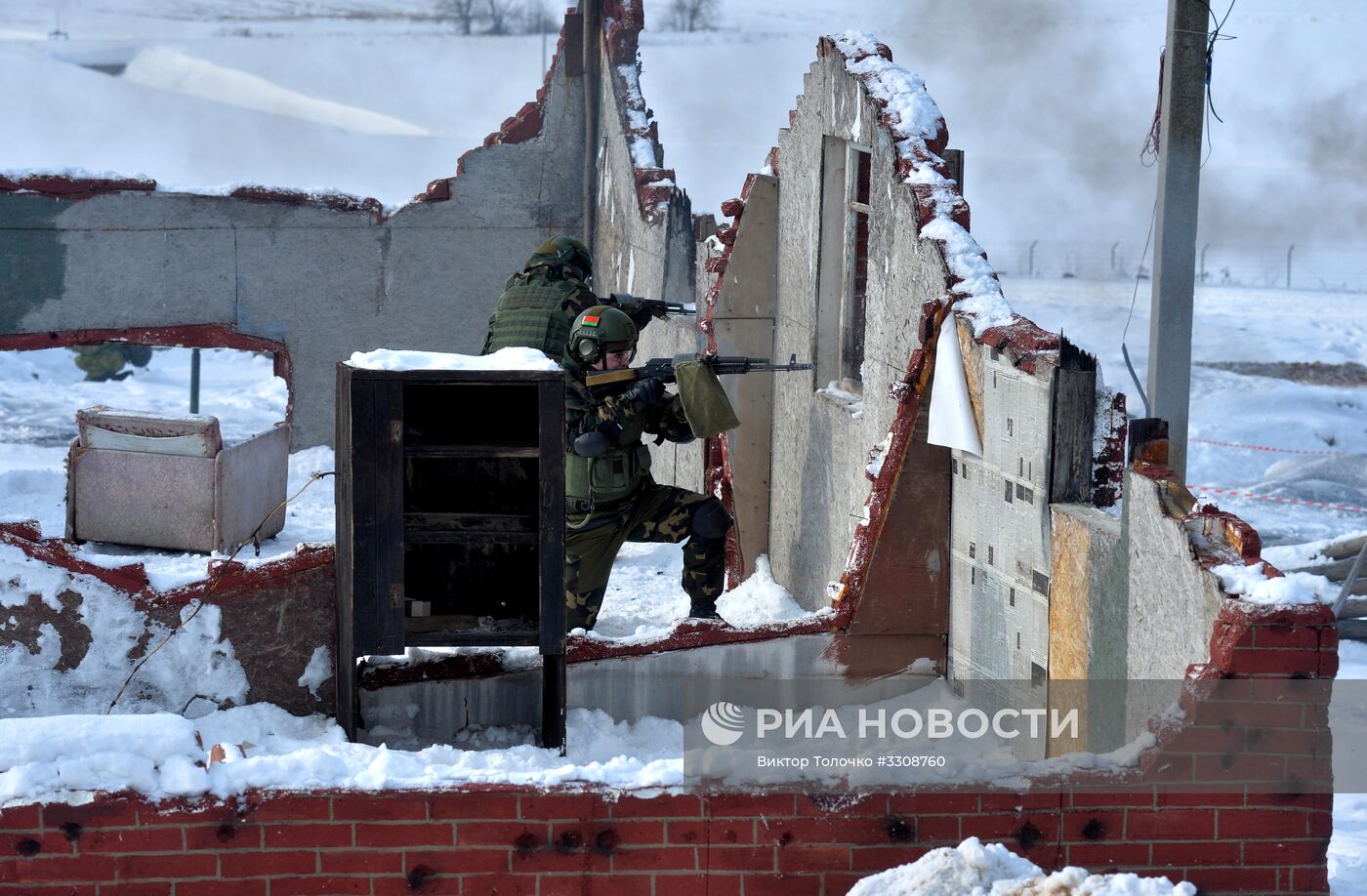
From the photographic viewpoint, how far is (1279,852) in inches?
159

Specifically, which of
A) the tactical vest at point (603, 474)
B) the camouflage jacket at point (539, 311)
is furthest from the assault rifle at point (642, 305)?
the tactical vest at point (603, 474)

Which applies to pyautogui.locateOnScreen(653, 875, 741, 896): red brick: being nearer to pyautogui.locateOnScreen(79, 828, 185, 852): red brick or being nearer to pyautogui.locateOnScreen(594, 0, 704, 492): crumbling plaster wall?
pyautogui.locateOnScreen(79, 828, 185, 852): red brick

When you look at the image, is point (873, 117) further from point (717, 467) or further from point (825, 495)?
point (717, 467)

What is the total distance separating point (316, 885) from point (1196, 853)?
208 centimetres

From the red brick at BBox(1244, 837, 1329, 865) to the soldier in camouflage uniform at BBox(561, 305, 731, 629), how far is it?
10.6 ft

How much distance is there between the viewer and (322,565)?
18.2 ft

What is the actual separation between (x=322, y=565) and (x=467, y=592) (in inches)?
20.8

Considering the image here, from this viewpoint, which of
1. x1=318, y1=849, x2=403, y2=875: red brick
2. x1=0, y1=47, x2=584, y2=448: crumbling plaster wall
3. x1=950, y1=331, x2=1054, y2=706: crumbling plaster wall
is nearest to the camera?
x1=318, y1=849, x2=403, y2=875: red brick

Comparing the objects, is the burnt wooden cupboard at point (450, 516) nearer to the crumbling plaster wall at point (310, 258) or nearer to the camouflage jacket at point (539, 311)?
the camouflage jacket at point (539, 311)

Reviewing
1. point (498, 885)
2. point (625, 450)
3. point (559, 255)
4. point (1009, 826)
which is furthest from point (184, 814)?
point (559, 255)

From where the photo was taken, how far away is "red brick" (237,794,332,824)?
3963 millimetres

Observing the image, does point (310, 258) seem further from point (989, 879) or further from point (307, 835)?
point (989, 879)

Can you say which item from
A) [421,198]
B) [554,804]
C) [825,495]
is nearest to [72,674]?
[554,804]

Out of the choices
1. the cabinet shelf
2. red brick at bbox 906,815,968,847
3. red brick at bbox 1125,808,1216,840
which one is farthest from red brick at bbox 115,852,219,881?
red brick at bbox 1125,808,1216,840
